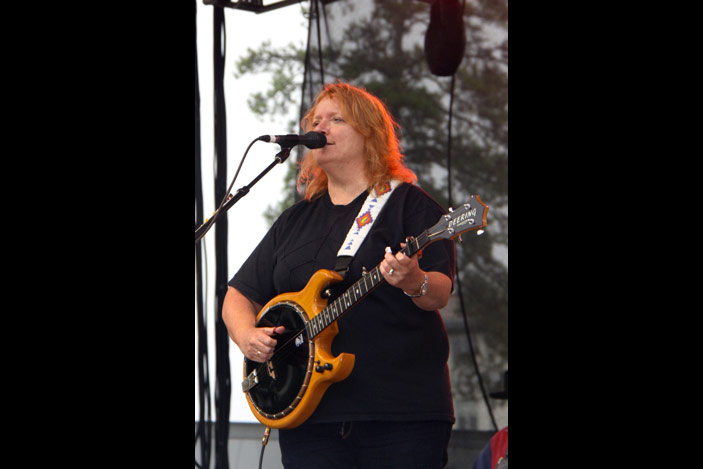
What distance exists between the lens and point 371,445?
1.48 metres

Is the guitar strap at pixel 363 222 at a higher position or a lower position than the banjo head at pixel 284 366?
higher

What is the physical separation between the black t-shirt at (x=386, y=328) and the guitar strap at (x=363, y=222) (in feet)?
0.04

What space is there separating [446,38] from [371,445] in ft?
4.01

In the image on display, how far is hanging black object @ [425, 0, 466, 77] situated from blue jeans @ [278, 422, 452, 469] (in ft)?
3.65

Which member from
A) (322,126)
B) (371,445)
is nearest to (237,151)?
(322,126)

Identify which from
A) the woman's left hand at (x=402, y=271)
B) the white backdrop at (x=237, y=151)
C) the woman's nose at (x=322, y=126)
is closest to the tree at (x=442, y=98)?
the white backdrop at (x=237, y=151)

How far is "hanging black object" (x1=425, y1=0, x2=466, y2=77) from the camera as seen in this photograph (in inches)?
84.7

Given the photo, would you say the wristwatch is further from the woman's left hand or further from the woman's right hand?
the woman's right hand

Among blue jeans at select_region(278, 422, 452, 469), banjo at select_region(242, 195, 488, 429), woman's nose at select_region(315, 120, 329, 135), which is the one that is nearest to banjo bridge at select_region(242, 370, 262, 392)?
banjo at select_region(242, 195, 488, 429)

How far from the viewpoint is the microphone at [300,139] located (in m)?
1.59

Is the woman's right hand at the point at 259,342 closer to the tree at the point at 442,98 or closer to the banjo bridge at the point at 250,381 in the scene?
the banjo bridge at the point at 250,381
